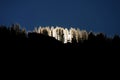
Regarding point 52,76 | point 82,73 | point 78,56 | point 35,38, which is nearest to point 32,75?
point 52,76

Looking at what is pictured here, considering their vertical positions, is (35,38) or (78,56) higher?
(35,38)

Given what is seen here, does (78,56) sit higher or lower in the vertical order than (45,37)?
lower

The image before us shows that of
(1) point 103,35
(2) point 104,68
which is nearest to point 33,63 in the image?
(2) point 104,68

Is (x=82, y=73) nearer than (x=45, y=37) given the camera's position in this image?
Yes

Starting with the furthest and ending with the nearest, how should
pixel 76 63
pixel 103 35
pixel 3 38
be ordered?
pixel 103 35, pixel 3 38, pixel 76 63

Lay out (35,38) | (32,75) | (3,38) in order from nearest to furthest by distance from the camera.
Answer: (32,75) → (3,38) → (35,38)

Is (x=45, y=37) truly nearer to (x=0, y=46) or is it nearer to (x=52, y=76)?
(x=0, y=46)

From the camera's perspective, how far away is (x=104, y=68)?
5159 centimetres

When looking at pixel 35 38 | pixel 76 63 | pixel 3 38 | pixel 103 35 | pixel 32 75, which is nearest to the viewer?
pixel 32 75

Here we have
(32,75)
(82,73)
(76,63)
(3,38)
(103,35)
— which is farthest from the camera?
(103,35)

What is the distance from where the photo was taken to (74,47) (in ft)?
192

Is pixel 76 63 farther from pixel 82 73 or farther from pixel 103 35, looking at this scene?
pixel 103 35

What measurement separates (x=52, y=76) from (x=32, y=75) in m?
3.60

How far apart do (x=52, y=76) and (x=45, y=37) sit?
18.7 metres
